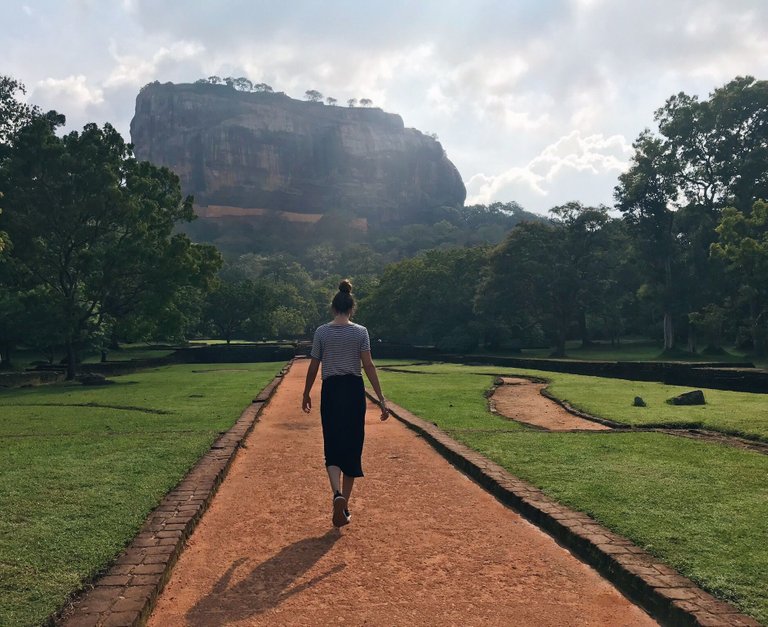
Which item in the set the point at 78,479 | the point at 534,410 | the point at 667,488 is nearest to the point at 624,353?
the point at 534,410

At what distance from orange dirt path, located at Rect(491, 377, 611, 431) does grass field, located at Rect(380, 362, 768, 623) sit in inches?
35.9

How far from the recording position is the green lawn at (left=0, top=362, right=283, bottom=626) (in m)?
3.57

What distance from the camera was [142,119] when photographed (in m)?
168

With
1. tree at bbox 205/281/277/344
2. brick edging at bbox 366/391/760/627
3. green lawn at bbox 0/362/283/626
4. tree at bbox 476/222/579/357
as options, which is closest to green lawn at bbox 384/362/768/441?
brick edging at bbox 366/391/760/627

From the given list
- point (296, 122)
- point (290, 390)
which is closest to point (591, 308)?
point (290, 390)

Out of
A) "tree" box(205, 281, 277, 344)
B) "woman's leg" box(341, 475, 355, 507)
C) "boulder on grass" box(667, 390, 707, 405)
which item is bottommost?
"boulder on grass" box(667, 390, 707, 405)

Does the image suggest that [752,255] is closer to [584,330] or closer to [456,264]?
[584,330]

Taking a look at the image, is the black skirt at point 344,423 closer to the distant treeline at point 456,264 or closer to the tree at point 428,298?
the distant treeline at point 456,264

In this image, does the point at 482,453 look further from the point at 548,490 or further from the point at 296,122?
the point at 296,122

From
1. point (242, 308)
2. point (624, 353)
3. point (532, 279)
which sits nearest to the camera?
point (624, 353)

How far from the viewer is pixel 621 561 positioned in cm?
377

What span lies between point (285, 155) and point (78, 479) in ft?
550

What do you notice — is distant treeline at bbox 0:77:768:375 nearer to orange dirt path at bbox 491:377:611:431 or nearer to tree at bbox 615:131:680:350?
tree at bbox 615:131:680:350

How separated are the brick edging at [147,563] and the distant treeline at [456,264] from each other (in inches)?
627
